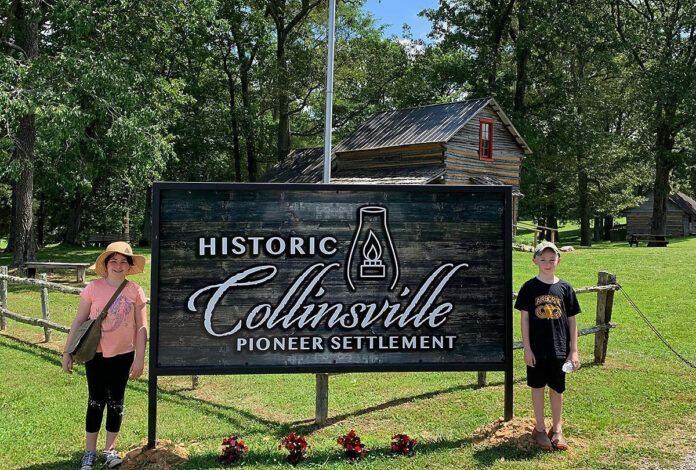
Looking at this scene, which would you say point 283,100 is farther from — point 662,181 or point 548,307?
point 548,307

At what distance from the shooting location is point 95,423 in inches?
215

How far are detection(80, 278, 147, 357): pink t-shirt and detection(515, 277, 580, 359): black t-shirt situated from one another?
366cm

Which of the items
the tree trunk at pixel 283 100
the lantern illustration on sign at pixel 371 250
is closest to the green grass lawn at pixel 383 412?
the lantern illustration on sign at pixel 371 250

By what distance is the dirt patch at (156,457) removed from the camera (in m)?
5.52

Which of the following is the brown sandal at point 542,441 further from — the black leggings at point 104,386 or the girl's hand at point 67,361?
the girl's hand at point 67,361

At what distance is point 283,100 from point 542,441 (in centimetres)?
3465

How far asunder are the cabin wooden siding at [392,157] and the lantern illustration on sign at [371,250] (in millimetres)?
24416

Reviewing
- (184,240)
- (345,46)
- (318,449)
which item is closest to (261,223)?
(184,240)

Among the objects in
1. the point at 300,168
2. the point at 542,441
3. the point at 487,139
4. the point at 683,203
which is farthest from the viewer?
the point at 683,203

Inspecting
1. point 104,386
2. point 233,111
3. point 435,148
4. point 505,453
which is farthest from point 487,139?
point 104,386

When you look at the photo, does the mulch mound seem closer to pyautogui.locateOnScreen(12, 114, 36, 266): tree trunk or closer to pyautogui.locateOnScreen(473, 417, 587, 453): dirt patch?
pyautogui.locateOnScreen(473, 417, 587, 453): dirt patch

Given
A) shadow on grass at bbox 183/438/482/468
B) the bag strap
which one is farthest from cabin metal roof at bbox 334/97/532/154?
the bag strap

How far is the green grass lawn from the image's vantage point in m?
5.84

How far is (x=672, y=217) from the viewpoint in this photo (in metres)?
57.1
